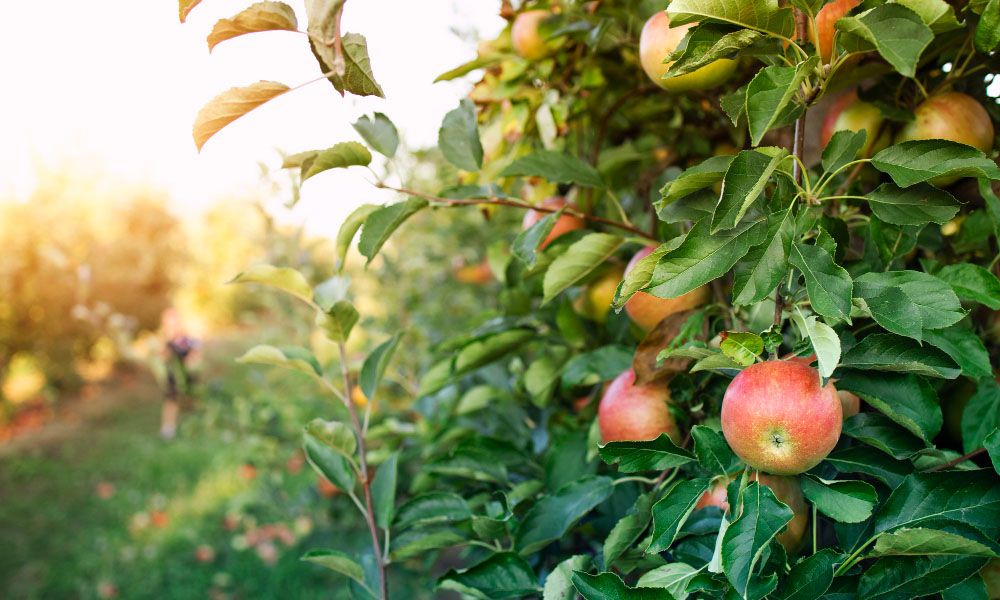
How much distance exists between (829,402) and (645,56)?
38 cm

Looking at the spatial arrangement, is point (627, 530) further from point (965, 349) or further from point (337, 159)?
point (337, 159)

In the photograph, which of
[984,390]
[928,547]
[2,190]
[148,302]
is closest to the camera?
[928,547]

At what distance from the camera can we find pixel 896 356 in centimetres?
56

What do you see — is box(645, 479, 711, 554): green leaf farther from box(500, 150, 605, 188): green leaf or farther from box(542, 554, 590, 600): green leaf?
box(500, 150, 605, 188): green leaf

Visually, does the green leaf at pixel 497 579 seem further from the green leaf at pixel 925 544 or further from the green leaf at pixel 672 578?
the green leaf at pixel 925 544

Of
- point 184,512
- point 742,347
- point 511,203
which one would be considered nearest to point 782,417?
point 742,347

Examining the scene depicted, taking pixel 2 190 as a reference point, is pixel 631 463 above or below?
above

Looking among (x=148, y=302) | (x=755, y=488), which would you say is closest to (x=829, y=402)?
(x=755, y=488)

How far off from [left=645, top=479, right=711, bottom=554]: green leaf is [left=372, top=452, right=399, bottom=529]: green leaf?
37cm

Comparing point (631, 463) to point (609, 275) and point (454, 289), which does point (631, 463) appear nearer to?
point (609, 275)

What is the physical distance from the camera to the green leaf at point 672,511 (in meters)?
0.55

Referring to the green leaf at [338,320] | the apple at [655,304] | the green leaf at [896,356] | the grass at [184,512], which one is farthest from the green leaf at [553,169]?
the grass at [184,512]

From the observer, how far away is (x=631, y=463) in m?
0.59

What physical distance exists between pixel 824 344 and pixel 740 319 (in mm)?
218
